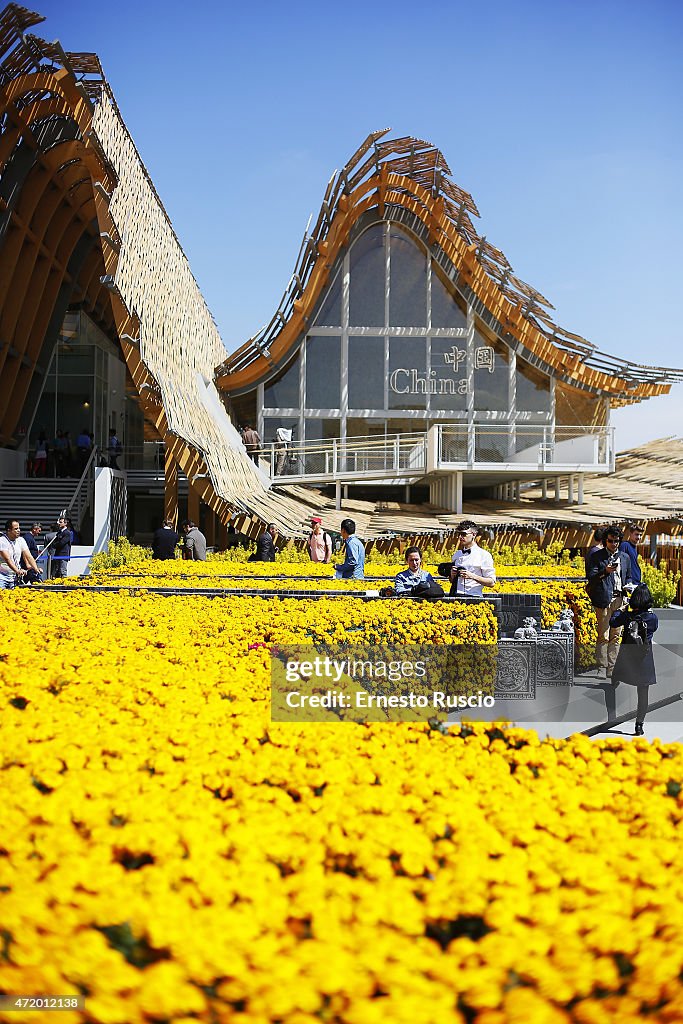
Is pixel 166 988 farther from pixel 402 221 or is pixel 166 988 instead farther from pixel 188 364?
pixel 402 221

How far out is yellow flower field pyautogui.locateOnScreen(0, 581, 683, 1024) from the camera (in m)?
2.13

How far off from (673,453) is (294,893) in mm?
28006


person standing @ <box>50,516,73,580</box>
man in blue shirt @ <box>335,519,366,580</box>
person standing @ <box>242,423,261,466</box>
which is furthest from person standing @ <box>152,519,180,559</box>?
person standing @ <box>242,423,261,466</box>

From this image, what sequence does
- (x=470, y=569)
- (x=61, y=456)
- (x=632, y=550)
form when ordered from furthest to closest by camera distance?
(x=61, y=456)
(x=632, y=550)
(x=470, y=569)

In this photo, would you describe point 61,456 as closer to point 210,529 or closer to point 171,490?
point 210,529

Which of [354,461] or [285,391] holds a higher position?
[285,391]

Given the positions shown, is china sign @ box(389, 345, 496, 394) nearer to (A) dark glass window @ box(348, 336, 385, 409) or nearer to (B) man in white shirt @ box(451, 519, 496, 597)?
(A) dark glass window @ box(348, 336, 385, 409)

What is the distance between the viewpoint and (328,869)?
2777mm

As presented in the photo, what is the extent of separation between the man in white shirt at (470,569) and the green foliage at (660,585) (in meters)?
6.67

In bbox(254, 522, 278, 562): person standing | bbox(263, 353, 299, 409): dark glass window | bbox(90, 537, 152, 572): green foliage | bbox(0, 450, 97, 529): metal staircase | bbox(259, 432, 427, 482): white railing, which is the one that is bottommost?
bbox(90, 537, 152, 572): green foliage

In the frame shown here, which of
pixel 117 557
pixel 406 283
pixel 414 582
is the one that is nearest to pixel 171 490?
pixel 117 557

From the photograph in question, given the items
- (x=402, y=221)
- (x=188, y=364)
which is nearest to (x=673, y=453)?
(x=402, y=221)

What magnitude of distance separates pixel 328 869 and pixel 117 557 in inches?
606

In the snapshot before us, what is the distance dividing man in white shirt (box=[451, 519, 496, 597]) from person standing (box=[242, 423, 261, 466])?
53.6 ft
